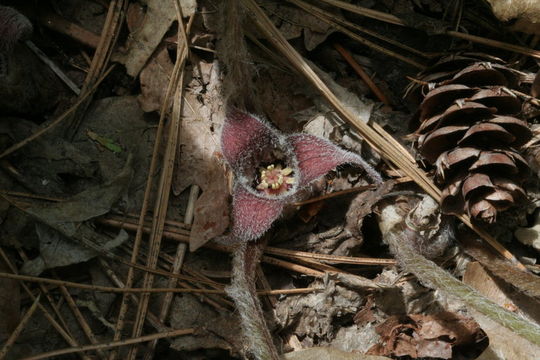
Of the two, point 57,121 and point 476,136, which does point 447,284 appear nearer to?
point 476,136

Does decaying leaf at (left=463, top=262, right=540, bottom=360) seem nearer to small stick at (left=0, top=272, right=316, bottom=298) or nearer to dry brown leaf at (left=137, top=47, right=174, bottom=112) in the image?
small stick at (left=0, top=272, right=316, bottom=298)

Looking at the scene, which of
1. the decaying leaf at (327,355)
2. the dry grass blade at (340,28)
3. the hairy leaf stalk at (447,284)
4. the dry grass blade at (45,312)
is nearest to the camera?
the hairy leaf stalk at (447,284)

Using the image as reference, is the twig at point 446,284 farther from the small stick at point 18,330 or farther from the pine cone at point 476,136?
the small stick at point 18,330

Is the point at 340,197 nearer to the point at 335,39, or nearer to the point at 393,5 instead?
the point at 335,39

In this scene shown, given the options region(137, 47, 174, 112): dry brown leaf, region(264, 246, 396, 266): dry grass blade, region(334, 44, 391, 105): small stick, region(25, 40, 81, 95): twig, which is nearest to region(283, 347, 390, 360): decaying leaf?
region(264, 246, 396, 266): dry grass blade

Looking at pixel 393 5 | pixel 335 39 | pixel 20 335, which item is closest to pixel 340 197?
pixel 335 39

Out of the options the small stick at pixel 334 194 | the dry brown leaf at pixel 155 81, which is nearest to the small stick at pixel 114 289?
the small stick at pixel 334 194

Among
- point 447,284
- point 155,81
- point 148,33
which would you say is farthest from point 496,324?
point 148,33
